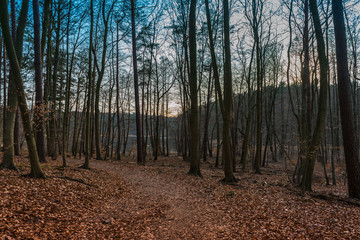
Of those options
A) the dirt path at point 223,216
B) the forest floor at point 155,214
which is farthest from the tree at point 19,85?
the dirt path at point 223,216

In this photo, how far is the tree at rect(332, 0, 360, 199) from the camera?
24.7 ft

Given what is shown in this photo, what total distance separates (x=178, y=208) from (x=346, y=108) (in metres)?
7.07

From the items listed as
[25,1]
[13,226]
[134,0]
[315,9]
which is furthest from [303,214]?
[134,0]

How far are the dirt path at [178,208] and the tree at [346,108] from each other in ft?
17.1

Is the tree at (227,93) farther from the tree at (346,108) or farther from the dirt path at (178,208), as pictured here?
the tree at (346,108)

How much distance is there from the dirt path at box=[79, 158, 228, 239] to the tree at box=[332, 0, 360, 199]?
521cm

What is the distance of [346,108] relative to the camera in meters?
7.57

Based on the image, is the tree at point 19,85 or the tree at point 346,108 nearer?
the tree at point 19,85

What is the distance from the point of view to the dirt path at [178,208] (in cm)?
453

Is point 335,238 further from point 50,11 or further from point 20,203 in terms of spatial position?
point 50,11

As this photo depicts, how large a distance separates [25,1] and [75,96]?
19.6 m

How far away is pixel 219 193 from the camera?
307 inches

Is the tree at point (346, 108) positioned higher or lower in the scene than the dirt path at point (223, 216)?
higher

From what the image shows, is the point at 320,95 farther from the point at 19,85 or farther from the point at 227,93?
the point at 19,85
